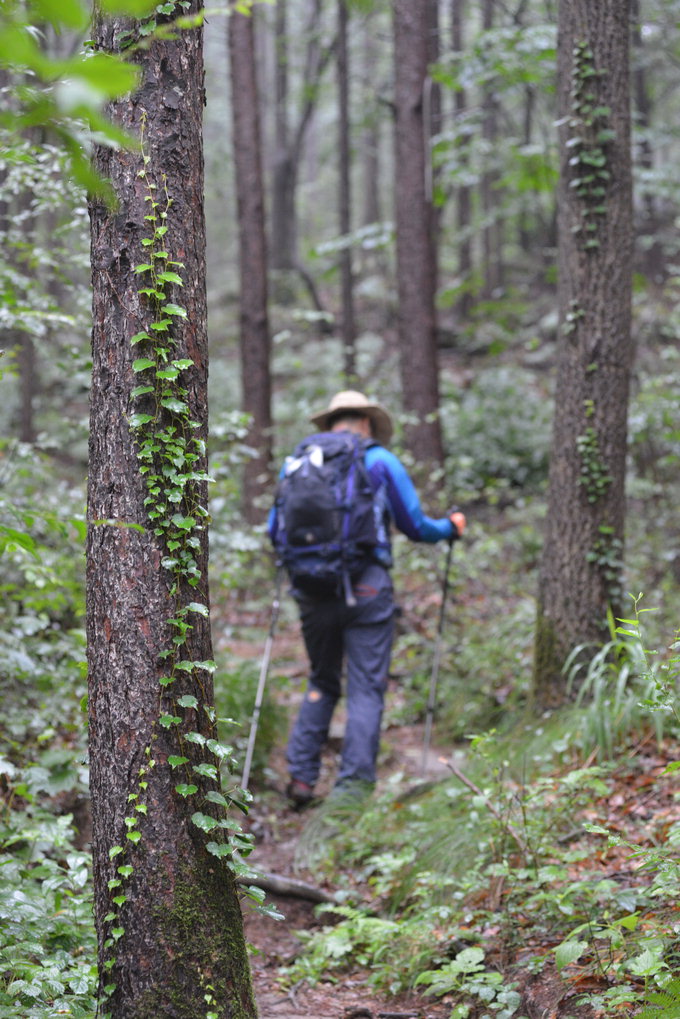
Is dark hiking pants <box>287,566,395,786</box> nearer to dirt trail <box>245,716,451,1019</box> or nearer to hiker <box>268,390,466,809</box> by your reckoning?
hiker <box>268,390,466,809</box>

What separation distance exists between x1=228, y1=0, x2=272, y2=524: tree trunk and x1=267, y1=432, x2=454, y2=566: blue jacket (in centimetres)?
588

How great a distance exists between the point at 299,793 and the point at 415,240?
24.7 feet

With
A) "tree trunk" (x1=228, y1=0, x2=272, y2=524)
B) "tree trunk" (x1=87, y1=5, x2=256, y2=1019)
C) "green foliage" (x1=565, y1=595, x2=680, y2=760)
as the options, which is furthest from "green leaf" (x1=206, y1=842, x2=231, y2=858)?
"tree trunk" (x1=228, y1=0, x2=272, y2=524)

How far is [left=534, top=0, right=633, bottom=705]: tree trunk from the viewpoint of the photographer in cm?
521

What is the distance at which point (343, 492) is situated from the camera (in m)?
5.26

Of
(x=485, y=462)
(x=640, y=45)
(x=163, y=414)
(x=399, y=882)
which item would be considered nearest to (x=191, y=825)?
(x=163, y=414)

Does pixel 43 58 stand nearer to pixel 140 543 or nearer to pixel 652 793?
pixel 140 543

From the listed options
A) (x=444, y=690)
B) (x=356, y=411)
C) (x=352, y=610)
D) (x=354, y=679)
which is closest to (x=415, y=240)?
(x=356, y=411)

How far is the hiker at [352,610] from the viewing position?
5.36 m

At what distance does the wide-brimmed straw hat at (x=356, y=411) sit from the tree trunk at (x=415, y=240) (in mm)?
4629

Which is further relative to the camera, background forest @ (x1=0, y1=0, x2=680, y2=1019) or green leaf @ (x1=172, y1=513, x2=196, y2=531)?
background forest @ (x1=0, y1=0, x2=680, y2=1019)

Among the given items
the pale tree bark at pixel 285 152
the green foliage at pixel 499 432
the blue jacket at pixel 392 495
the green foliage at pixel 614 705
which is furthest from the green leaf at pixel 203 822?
the pale tree bark at pixel 285 152

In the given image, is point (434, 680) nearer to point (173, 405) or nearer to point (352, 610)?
point (352, 610)

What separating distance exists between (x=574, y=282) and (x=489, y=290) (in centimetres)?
1589
